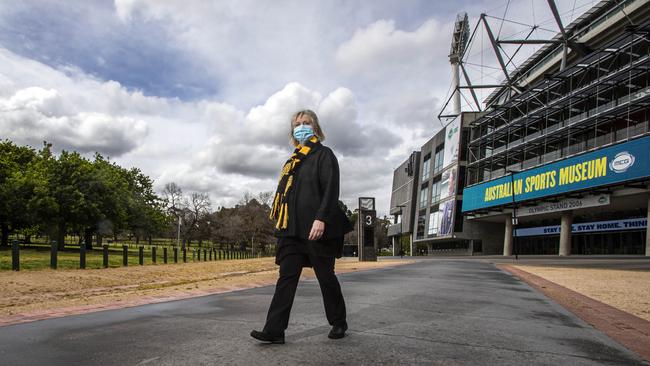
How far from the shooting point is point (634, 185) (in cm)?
3200

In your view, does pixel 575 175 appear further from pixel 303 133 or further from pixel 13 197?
pixel 13 197

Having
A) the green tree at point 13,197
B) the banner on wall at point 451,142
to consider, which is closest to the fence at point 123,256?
the green tree at point 13,197

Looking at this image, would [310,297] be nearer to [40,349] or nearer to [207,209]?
[40,349]

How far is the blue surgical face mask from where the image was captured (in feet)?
12.5

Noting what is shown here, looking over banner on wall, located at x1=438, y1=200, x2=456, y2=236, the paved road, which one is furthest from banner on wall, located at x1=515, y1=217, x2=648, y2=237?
the paved road

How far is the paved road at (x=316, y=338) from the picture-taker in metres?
2.95

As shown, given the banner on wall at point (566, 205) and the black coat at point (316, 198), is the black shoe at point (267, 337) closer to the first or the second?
the black coat at point (316, 198)

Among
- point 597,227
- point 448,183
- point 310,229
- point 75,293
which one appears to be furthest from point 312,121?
point 448,183

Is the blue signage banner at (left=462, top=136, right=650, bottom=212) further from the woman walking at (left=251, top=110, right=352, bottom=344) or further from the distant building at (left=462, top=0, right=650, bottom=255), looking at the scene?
the woman walking at (left=251, top=110, right=352, bottom=344)

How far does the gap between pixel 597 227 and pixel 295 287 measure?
1713 inches

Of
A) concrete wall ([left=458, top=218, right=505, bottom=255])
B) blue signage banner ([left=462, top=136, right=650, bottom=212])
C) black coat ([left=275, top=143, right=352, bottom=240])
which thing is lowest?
concrete wall ([left=458, top=218, right=505, bottom=255])

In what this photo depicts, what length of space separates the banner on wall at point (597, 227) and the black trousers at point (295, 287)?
39.5 meters

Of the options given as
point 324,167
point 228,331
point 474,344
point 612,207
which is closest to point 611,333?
point 474,344

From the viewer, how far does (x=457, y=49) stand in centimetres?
6888
